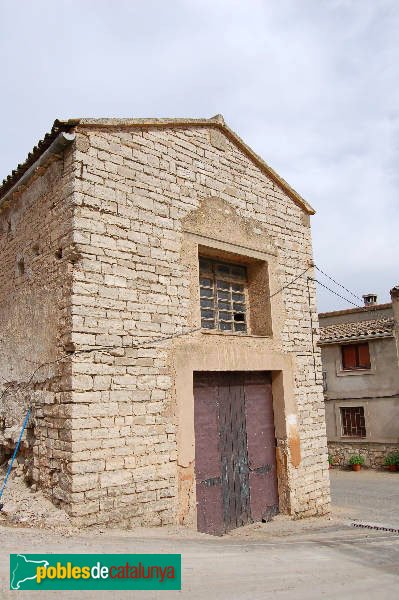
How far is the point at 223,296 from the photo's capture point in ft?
23.1

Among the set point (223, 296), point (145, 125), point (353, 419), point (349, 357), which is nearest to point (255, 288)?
point (223, 296)

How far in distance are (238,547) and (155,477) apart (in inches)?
46.1

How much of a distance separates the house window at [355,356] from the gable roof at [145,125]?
8.74m

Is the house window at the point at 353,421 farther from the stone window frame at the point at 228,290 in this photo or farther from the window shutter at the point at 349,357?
the stone window frame at the point at 228,290

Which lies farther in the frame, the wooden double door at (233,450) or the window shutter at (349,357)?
the window shutter at (349,357)

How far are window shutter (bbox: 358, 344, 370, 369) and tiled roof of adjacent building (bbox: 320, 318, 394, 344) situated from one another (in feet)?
1.48

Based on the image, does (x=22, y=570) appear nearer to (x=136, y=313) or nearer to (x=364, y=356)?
(x=136, y=313)

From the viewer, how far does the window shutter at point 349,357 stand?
52.4 ft

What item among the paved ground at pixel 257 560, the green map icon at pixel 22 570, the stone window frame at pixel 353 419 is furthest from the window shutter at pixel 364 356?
the green map icon at pixel 22 570

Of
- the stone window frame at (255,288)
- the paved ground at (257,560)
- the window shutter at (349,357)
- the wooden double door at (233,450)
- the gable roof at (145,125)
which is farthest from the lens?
the window shutter at (349,357)

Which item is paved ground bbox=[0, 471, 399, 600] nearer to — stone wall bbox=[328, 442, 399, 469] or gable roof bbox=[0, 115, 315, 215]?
gable roof bbox=[0, 115, 315, 215]

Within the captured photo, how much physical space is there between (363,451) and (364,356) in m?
3.08

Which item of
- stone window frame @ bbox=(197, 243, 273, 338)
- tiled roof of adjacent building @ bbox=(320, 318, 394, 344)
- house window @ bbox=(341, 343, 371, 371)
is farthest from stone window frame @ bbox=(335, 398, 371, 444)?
stone window frame @ bbox=(197, 243, 273, 338)

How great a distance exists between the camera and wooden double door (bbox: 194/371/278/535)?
6.09 metres
